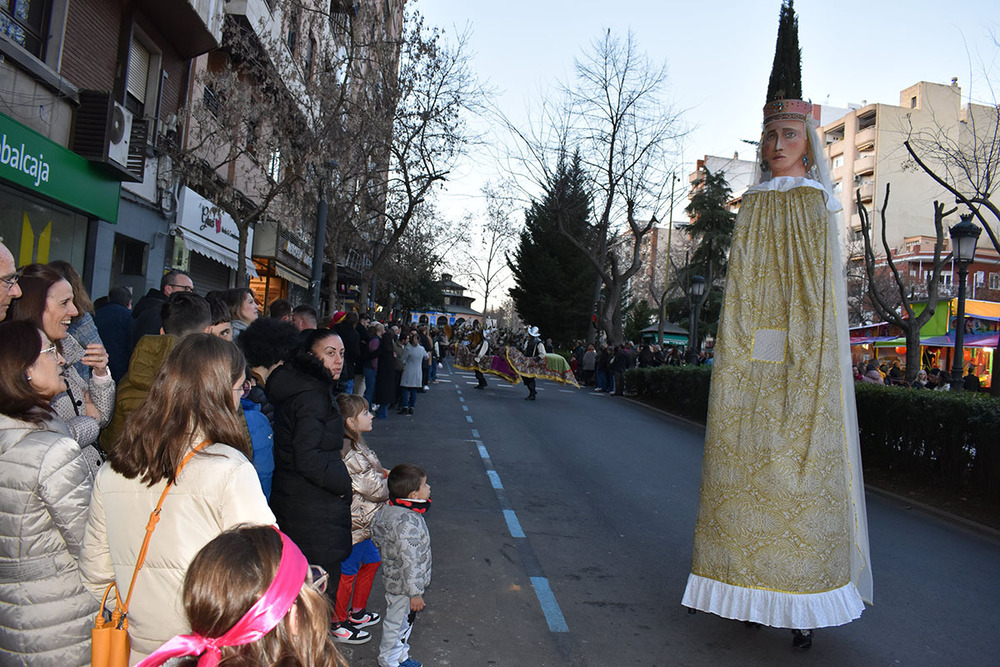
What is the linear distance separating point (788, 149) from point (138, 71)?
12987 mm

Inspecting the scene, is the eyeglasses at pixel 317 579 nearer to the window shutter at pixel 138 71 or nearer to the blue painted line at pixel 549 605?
the blue painted line at pixel 549 605

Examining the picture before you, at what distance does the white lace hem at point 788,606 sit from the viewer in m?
4.24

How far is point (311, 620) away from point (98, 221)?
12900 mm

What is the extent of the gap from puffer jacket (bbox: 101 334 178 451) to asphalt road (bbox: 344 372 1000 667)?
1.71m

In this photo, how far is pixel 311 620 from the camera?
1.67 metres

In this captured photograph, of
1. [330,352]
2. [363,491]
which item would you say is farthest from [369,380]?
[363,491]

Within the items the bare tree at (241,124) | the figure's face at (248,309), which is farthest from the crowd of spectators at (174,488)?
the bare tree at (241,124)

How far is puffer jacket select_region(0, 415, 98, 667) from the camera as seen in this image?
101 inches

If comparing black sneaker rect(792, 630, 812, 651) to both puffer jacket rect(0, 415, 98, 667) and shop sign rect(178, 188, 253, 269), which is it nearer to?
puffer jacket rect(0, 415, 98, 667)

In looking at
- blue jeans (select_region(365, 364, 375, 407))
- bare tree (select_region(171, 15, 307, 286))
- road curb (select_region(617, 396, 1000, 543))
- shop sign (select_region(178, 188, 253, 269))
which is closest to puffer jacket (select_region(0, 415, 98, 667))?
road curb (select_region(617, 396, 1000, 543))

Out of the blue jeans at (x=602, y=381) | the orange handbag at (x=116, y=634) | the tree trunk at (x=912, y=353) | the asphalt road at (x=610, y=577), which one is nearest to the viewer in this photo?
the orange handbag at (x=116, y=634)

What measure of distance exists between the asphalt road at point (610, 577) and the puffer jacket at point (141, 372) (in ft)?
5.62

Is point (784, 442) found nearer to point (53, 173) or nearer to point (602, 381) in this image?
point (53, 173)

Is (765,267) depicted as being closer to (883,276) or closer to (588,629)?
(588,629)
